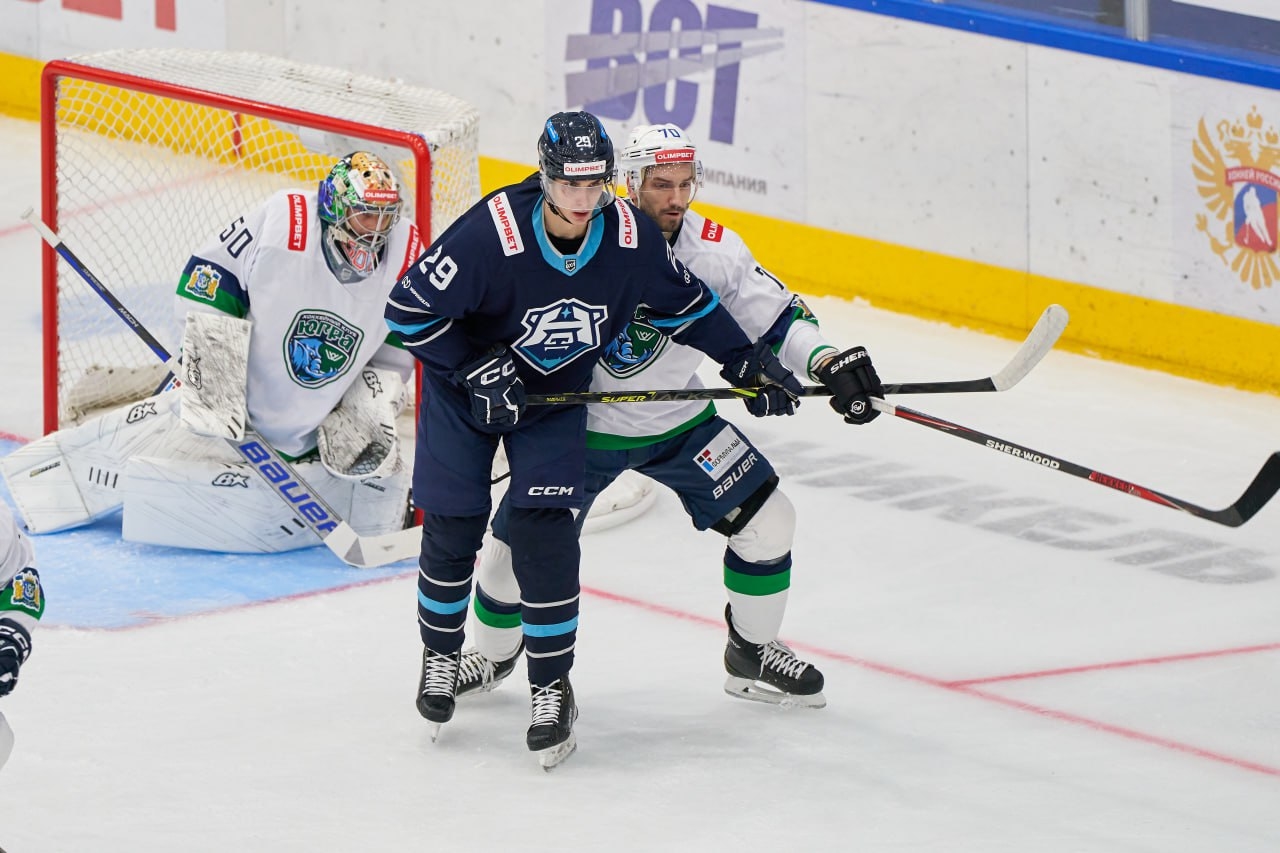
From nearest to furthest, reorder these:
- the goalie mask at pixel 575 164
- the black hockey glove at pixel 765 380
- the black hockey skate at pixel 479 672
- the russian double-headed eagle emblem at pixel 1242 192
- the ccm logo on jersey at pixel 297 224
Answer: the goalie mask at pixel 575 164, the black hockey glove at pixel 765 380, the black hockey skate at pixel 479 672, the ccm logo on jersey at pixel 297 224, the russian double-headed eagle emblem at pixel 1242 192

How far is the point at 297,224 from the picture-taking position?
15.8 feet

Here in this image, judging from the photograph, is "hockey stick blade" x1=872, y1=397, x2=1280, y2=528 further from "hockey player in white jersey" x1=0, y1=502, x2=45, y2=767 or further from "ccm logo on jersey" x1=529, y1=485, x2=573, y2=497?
"hockey player in white jersey" x1=0, y1=502, x2=45, y2=767

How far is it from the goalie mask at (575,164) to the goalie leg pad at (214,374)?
1419mm

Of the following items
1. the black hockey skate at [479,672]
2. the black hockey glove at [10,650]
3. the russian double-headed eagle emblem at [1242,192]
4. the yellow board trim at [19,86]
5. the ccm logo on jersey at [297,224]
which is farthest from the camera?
the yellow board trim at [19,86]

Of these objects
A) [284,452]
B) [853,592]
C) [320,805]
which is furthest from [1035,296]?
[320,805]

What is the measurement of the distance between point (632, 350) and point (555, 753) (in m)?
0.73

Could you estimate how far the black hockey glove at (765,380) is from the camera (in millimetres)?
3898

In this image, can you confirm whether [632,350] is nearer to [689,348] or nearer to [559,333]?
[689,348]

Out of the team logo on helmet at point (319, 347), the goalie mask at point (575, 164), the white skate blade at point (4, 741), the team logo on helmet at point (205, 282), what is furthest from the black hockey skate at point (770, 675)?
the white skate blade at point (4, 741)

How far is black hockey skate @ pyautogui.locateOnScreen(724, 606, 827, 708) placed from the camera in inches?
162

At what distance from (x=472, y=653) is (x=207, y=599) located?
834mm

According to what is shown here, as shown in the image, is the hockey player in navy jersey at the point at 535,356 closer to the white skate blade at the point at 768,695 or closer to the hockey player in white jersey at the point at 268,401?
the white skate blade at the point at 768,695

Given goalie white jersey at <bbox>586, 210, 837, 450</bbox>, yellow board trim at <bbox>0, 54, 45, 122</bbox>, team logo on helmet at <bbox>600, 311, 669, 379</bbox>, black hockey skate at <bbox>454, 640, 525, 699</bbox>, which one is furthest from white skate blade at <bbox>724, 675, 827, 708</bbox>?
yellow board trim at <bbox>0, 54, 45, 122</bbox>

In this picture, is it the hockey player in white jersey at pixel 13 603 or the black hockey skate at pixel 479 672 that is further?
the black hockey skate at pixel 479 672
